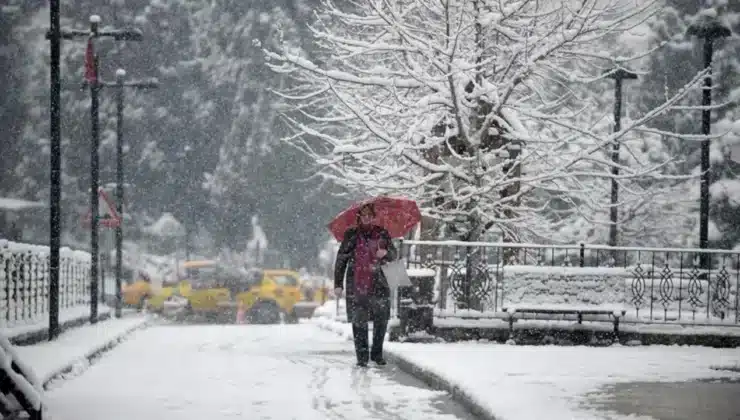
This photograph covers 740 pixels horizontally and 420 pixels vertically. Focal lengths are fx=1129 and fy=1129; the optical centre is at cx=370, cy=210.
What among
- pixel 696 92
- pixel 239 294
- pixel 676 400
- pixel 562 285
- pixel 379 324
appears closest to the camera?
pixel 676 400

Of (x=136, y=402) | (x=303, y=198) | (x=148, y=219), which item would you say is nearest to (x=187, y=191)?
(x=148, y=219)

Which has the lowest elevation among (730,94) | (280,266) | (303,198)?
(280,266)

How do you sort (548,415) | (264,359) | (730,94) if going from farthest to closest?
(730,94) < (264,359) < (548,415)

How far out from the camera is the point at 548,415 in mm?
7906

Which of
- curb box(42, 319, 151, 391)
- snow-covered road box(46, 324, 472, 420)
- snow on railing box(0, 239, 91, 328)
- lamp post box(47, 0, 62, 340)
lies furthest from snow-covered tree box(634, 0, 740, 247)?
lamp post box(47, 0, 62, 340)

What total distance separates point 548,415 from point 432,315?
8.21m

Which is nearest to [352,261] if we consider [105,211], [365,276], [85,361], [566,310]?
[365,276]

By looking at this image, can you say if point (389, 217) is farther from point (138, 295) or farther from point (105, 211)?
point (138, 295)

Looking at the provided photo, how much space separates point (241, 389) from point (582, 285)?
7116 millimetres

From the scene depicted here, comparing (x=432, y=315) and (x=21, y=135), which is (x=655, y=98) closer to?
(x=21, y=135)

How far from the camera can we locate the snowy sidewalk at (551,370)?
336 inches

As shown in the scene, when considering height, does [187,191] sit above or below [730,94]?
below

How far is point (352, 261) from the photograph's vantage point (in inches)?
514

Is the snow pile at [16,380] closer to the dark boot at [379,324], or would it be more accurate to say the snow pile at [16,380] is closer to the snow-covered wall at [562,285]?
the dark boot at [379,324]
